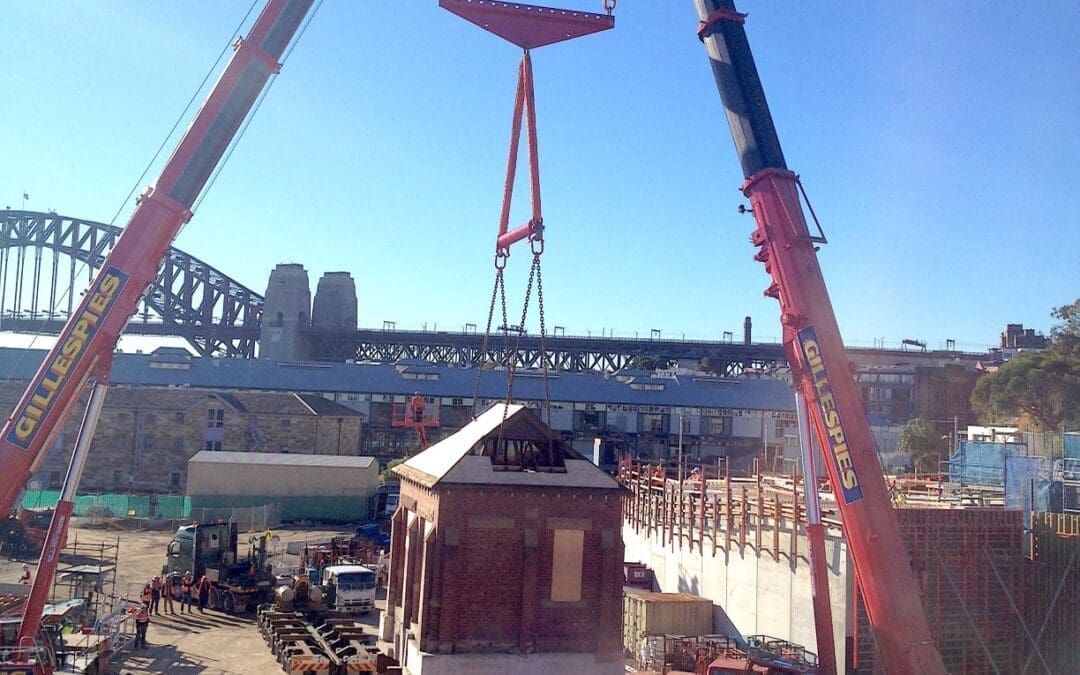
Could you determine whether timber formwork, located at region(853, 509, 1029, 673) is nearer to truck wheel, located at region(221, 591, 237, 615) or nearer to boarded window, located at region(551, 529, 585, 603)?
boarded window, located at region(551, 529, 585, 603)

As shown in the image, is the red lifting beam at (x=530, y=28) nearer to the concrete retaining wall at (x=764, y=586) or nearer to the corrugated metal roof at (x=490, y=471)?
the corrugated metal roof at (x=490, y=471)

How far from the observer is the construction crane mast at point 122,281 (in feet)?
48.4

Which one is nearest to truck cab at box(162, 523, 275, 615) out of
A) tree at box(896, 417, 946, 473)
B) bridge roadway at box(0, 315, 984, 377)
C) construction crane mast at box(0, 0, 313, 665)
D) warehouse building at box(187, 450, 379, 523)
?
construction crane mast at box(0, 0, 313, 665)

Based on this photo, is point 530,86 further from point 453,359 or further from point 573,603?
point 453,359

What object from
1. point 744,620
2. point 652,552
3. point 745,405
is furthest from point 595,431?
point 744,620

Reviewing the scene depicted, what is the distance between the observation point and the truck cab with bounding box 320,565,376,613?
97.7ft

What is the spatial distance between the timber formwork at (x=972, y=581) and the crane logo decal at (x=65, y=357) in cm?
1824

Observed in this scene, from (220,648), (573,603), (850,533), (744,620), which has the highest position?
(850,533)

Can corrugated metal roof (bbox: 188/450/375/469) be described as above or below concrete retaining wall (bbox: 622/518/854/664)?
above

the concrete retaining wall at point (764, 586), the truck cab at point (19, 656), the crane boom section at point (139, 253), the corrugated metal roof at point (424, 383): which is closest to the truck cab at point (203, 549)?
the truck cab at point (19, 656)

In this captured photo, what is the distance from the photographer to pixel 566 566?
18.0 meters

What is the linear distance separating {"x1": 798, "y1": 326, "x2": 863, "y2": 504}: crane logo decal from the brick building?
485 cm

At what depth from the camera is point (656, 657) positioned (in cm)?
2358

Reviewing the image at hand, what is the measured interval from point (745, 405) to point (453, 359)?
64014 mm
